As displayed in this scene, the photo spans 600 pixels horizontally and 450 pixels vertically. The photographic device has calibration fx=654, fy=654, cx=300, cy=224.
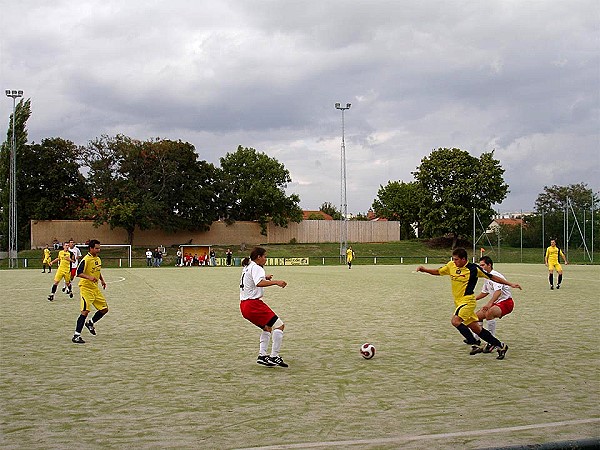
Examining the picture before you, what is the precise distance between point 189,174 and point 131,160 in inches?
263

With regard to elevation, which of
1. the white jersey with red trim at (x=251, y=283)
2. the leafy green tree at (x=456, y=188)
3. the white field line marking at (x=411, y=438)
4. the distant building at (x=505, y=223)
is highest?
the leafy green tree at (x=456, y=188)

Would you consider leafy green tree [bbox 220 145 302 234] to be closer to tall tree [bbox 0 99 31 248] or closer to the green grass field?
tall tree [bbox 0 99 31 248]

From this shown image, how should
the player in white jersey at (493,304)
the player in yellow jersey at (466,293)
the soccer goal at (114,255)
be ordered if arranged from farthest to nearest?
the soccer goal at (114,255) < the player in white jersey at (493,304) < the player in yellow jersey at (466,293)

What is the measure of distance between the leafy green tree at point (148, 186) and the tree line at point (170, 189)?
0.11m

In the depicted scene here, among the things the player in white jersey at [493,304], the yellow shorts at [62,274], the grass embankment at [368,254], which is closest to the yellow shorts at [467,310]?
the player in white jersey at [493,304]

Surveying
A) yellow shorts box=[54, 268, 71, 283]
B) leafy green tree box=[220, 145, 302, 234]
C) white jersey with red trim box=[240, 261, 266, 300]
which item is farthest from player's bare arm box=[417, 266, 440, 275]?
leafy green tree box=[220, 145, 302, 234]

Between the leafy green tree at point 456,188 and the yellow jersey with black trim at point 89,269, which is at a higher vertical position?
the leafy green tree at point 456,188

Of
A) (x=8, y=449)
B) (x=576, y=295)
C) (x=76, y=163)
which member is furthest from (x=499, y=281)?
(x=76, y=163)

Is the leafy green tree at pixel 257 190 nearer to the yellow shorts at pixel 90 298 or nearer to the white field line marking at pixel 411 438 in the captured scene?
the yellow shorts at pixel 90 298

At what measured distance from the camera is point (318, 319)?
49.6 ft

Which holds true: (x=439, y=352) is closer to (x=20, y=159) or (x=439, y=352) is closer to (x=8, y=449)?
(x=8, y=449)

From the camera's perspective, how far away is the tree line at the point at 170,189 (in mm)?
67688

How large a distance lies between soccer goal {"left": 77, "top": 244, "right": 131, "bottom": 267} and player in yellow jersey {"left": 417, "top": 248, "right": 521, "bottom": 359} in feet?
164

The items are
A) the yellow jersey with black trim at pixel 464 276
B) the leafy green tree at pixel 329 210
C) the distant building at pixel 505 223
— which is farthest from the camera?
the leafy green tree at pixel 329 210
